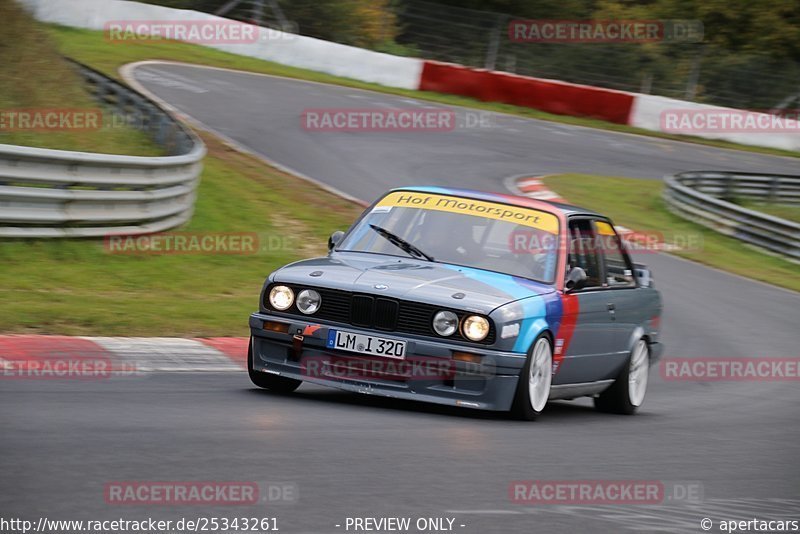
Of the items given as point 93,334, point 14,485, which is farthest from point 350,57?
point 14,485

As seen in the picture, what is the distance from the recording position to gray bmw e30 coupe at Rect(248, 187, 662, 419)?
7008mm

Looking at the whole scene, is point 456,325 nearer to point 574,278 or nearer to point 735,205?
point 574,278

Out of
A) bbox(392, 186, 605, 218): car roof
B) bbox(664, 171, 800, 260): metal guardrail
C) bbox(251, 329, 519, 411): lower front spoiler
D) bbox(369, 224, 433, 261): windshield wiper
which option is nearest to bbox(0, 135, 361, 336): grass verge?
bbox(369, 224, 433, 261): windshield wiper

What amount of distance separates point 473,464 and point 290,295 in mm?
2084

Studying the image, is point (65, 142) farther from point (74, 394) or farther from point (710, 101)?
point (710, 101)

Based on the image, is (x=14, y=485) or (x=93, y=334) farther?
(x=93, y=334)

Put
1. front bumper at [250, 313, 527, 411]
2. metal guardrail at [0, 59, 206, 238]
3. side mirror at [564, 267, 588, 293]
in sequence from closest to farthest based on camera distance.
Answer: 1. front bumper at [250, 313, 527, 411]
2. side mirror at [564, 267, 588, 293]
3. metal guardrail at [0, 59, 206, 238]

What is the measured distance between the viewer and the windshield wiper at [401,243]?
7969mm

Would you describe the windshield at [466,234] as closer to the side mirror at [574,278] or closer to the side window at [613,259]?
the side mirror at [574,278]

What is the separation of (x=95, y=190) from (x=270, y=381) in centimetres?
600

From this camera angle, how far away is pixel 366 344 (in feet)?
23.1

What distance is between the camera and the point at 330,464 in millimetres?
5309

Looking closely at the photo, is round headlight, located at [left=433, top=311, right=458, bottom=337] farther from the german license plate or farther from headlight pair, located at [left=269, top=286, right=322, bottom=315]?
headlight pair, located at [left=269, top=286, right=322, bottom=315]

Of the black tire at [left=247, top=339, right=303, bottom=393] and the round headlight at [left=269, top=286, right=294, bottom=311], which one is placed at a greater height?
the round headlight at [left=269, top=286, right=294, bottom=311]
